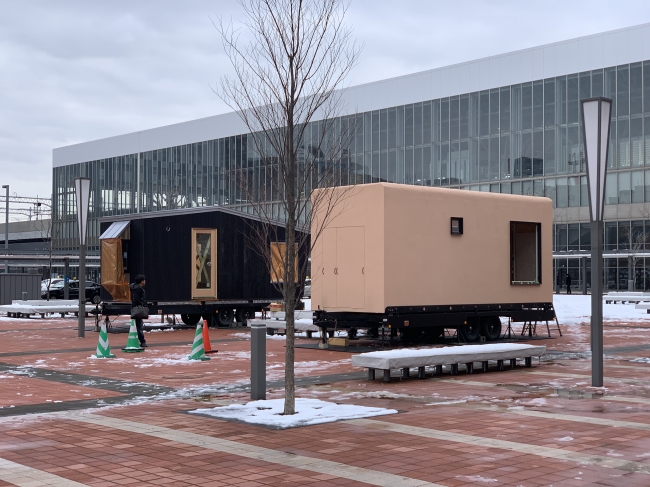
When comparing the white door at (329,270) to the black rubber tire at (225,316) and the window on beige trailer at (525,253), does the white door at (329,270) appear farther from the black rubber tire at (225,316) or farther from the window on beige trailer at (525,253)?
the black rubber tire at (225,316)

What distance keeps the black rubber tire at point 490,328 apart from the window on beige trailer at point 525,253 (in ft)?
3.81

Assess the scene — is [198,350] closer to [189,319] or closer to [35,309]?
[189,319]

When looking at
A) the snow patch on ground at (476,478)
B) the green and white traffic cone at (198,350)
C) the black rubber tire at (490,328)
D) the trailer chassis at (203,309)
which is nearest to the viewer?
the snow patch on ground at (476,478)

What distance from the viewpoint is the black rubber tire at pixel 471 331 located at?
2183cm

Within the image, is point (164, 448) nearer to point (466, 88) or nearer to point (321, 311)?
point (321, 311)

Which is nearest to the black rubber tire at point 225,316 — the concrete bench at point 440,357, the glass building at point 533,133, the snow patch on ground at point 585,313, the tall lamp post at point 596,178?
the snow patch on ground at point 585,313

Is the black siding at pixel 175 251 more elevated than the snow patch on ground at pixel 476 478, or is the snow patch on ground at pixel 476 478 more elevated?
the black siding at pixel 175 251

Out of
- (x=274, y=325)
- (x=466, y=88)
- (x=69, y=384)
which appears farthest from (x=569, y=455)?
(x=466, y=88)

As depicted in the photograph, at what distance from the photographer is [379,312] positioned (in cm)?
1950

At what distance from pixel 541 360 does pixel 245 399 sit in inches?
304

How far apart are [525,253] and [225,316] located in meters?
9.87

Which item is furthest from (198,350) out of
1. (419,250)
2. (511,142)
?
(511,142)

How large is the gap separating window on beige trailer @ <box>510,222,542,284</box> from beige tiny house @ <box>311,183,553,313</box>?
17 cm

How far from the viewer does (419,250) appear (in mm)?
20203
